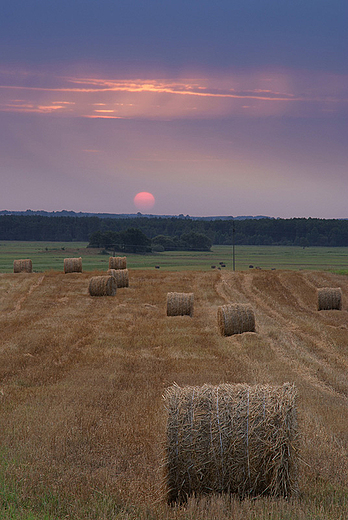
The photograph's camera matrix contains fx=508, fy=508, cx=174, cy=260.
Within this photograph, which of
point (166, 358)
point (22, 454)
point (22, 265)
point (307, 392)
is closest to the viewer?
point (22, 454)

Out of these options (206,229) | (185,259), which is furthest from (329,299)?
(206,229)

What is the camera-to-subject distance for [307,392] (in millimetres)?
10883

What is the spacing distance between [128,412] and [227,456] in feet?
11.3

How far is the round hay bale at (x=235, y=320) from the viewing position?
61.2 feet

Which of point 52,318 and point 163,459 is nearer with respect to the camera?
point 163,459

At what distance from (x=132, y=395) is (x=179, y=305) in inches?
484

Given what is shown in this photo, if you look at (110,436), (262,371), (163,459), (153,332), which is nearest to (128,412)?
(110,436)

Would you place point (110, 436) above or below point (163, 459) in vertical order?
below

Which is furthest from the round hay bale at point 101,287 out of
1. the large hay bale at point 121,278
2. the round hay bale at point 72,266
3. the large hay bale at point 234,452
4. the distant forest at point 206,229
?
the distant forest at point 206,229

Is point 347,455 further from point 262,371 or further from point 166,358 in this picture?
point 166,358

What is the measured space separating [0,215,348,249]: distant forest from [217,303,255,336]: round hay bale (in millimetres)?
131975

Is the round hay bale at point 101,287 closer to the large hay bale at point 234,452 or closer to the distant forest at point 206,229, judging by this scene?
the large hay bale at point 234,452

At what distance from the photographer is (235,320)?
18734 mm

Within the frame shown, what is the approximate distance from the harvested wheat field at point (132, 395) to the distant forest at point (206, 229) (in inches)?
5025
